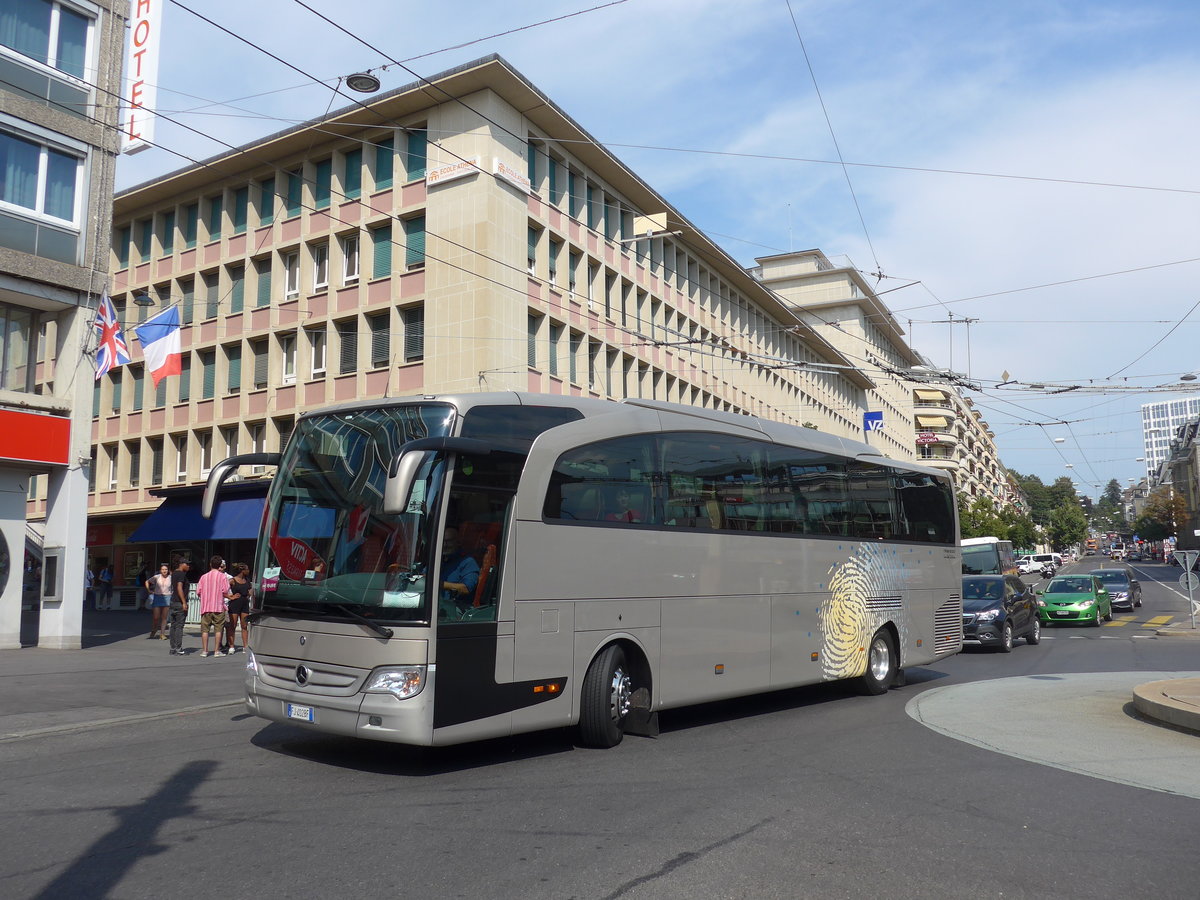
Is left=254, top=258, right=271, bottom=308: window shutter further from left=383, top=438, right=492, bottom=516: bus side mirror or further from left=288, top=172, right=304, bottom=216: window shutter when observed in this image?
left=383, top=438, right=492, bottom=516: bus side mirror

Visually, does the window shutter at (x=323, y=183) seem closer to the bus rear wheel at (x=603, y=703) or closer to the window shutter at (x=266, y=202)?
the window shutter at (x=266, y=202)

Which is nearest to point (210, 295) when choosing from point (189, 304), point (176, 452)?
point (189, 304)

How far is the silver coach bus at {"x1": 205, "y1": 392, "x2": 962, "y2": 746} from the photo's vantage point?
8031 millimetres

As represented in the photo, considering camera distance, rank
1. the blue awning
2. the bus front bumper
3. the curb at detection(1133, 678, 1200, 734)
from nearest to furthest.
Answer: the bus front bumper → the curb at detection(1133, 678, 1200, 734) → the blue awning

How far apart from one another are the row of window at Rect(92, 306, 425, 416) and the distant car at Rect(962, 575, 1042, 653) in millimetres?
16650

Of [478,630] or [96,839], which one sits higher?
[478,630]

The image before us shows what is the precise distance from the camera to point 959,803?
7164mm

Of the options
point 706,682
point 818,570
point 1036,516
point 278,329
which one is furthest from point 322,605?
point 1036,516

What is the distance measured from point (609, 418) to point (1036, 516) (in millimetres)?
172480

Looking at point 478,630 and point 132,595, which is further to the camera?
point 132,595

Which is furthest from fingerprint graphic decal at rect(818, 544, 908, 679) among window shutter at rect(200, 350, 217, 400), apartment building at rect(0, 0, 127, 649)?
window shutter at rect(200, 350, 217, 400)

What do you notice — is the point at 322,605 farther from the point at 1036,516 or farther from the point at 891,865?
the point at 1036,516

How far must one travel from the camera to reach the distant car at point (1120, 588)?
36031 mm

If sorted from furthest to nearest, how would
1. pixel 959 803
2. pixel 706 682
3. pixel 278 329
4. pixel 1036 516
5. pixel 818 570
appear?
pixel 1036 516, pixel 278 329, pixel 818 570, pixel 706 682, pixel 959 803
